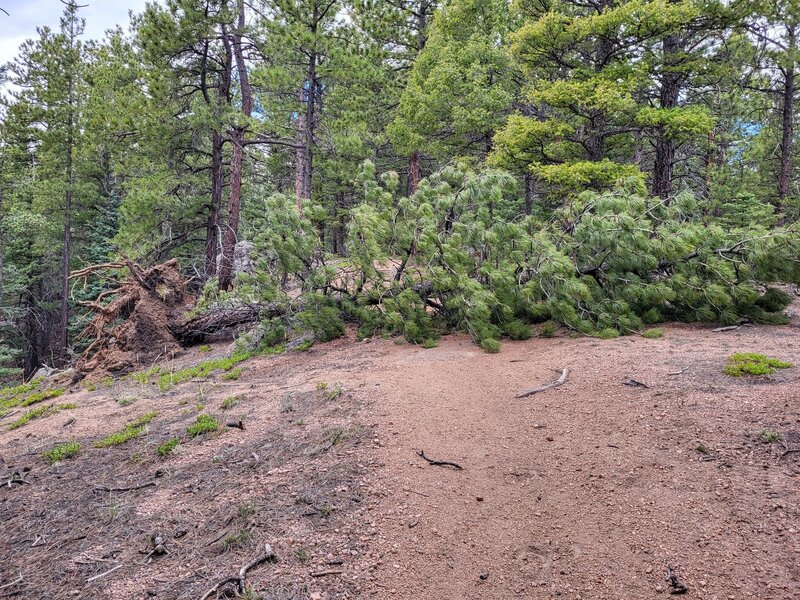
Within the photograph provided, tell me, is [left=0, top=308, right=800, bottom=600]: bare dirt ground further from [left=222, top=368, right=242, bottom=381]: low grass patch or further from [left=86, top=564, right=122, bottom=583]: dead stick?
[left=222, top=368, right=242, bottom=381]: low grass patch

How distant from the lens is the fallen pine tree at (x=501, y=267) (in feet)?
22.5

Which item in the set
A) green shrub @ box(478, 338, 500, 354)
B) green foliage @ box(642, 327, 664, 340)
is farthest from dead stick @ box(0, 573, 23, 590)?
green foliage @ box(642, 327, 664, 340)

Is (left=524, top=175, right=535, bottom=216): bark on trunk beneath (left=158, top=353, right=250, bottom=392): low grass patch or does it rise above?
above

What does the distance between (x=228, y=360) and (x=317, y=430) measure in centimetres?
490

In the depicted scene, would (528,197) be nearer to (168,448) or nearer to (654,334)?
(654,334)

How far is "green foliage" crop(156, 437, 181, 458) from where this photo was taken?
15.6 ft

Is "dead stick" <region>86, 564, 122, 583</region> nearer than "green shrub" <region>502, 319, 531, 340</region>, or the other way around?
"dead stick" <region>86, 564, 122, 583</region>

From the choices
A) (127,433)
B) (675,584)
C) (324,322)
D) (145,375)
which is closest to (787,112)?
(324,322)

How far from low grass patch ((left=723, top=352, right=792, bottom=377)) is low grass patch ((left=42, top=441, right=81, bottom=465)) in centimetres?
672

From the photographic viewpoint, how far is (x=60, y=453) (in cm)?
519

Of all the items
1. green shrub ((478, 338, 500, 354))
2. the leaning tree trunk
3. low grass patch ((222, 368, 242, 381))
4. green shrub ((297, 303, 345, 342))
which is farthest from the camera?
the leaning tree trunk

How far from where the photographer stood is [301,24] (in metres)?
11.2

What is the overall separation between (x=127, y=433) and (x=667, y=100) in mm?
12201

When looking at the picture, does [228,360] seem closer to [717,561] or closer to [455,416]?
[455,416]
